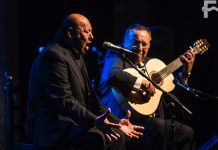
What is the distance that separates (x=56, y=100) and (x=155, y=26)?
3199 millimetres

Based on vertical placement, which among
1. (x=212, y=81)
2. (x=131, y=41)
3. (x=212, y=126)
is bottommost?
(x=212, y=126)

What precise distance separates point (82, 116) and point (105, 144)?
1.28 feet

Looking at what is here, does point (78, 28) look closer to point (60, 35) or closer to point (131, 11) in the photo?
point (60, 35)

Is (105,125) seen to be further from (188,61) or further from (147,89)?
(188,61)

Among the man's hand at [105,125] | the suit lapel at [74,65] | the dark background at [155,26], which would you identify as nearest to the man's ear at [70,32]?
the suit lapel at [74,65]

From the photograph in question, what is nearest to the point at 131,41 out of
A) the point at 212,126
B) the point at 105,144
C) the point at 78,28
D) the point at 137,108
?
the point at 137,108

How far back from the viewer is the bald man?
4.66 meters

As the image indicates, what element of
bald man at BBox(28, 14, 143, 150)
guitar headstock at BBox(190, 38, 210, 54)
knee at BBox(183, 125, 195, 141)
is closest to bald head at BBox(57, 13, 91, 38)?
bald man at BBox(28, 14, 143, 150)

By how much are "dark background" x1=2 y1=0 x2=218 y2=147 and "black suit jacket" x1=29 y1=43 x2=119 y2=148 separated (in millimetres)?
2650

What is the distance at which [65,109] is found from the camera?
15.3 ft

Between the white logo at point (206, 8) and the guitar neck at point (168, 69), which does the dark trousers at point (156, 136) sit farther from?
the white logo at point (206, 8)

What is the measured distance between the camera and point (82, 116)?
15.2 ft

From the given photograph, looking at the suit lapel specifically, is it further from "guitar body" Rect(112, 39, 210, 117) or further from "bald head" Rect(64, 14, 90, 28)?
"guitar body" Rect(112, 39, 210, 117)

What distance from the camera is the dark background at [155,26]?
25.1 feet
